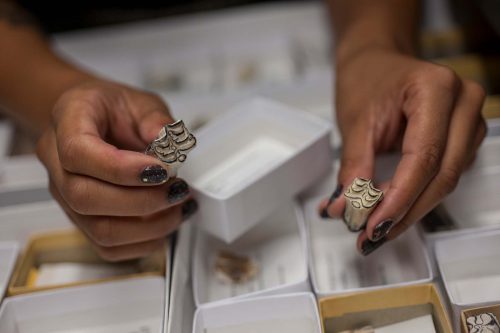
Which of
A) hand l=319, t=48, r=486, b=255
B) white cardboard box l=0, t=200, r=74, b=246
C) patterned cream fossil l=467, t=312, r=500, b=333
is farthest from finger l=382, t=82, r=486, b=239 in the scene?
white cardboard box l=0, t=200, r=74, b=246

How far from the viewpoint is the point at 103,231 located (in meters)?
0.57

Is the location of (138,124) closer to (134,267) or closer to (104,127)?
(104,127)

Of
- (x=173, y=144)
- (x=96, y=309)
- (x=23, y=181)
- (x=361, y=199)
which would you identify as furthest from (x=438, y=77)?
(x=23, y=181)

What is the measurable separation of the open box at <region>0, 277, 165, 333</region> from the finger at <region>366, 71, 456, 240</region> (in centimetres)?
23

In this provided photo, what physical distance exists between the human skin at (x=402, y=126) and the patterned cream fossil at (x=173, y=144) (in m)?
0.15

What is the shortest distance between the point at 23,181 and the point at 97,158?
0.29 m

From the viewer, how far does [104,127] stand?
1.99ft

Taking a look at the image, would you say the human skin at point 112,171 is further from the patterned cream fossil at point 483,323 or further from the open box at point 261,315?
the patterned cream fossil at point 483,323

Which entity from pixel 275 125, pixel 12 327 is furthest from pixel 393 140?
pixel 12 327

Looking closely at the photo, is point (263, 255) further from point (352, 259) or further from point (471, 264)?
point (471, 264)

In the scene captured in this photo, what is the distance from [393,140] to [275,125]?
0.46ft

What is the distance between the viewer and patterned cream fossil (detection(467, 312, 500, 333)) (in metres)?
0.48

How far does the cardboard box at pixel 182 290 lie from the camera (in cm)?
54

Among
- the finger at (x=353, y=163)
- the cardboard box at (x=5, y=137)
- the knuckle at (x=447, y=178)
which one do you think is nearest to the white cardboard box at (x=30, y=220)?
the cardboard box at (x=5, y=137)
